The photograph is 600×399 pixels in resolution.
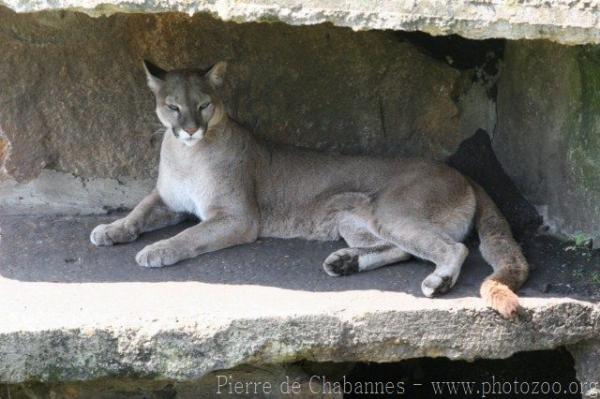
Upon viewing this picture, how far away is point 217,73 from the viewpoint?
527cm

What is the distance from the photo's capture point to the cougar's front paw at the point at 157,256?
4.88 metres

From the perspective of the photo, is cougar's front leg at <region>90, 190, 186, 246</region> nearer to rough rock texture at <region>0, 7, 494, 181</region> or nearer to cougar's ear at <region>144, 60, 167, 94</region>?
rough rock texture at <region>0, 7, 494, 181</region>

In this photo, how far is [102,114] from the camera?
554cm

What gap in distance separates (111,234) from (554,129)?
2432mm

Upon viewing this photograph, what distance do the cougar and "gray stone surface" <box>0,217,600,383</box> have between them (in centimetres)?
17

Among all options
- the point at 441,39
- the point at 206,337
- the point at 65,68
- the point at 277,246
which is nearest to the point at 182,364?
the point at 206,337

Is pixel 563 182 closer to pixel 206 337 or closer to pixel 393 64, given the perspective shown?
pixel 393 64

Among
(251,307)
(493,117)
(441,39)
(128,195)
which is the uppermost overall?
(441,39)

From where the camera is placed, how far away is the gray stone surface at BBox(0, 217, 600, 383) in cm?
421

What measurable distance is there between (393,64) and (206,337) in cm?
221

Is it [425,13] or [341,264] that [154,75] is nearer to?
[341,264]

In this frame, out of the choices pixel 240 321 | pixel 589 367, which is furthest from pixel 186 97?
pixel 589 367

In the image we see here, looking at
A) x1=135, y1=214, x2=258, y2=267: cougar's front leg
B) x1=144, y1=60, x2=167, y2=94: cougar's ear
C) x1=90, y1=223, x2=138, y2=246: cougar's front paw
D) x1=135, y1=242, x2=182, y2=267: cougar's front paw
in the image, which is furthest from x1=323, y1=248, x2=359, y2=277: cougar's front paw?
x1=144, y1=60, x2=167, y2=94: cougar's ear

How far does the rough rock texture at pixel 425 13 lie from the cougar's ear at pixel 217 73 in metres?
1.29
